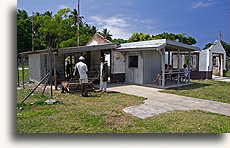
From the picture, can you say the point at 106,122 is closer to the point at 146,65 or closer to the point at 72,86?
the point at 72,86

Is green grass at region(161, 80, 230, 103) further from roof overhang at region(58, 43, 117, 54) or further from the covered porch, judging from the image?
roof overhang at region(58, 43, 117, 54)

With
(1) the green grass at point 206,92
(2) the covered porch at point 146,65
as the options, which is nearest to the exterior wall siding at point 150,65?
(2) the covered porch at point 146,65

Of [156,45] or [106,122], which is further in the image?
[156,45]

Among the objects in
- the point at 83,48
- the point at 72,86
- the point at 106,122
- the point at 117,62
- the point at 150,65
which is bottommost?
the point at 106,122

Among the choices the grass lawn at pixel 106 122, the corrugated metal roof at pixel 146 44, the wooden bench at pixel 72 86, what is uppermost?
the corrugated metal roof at pixel 146 44

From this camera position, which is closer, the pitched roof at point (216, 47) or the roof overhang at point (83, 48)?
the roof overhang at point (83, 48)

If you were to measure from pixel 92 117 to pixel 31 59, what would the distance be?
1135cm

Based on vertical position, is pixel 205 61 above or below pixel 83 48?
below

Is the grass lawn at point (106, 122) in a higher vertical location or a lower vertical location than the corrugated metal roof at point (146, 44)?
lower

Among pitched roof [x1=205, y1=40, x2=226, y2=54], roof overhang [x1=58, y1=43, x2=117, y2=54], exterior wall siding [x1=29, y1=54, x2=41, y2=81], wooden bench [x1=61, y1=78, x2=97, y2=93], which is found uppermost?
pitched roof [x1=205, y1=40, x2=226, y2=54]

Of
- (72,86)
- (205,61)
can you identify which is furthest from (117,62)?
(205,61)

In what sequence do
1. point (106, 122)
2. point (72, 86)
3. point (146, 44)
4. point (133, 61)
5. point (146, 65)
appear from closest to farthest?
1. point (106, 122)
2. point (72, 86)
3. point (146, 44)
4. point (146, 65)
5. point (133, 61)

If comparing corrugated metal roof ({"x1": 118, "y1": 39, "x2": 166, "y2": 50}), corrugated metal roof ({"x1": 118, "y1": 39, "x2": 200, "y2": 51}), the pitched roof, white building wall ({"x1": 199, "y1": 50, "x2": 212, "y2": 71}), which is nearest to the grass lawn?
corrugated metal roof ({"x1": 118, "y1": 39, "x2": 200, "y2": 51})

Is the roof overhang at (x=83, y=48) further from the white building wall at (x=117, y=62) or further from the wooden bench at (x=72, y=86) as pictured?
the wooden bench at (x=72, y=86)
